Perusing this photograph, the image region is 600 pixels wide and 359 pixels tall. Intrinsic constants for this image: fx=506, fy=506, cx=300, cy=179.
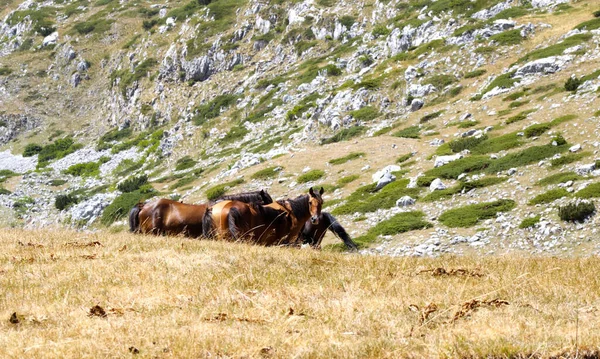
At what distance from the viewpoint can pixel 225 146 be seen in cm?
6869

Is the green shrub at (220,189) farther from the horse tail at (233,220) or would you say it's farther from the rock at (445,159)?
the horse tail at (233,220)

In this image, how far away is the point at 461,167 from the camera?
101ft

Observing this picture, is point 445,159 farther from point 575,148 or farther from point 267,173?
point 267,173

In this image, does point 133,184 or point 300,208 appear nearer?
point 300,208

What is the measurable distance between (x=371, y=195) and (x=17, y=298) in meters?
27.6

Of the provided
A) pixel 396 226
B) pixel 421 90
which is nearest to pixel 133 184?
pixel 421 90

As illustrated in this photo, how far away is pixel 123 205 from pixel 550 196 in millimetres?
38768

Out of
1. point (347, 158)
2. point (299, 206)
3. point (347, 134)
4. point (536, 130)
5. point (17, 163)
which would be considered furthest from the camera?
Answer: point (17, 163)

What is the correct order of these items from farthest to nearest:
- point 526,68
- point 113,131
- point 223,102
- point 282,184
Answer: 1. point 113,131
2. point 223,102
3. point 526,68
4. point 282,184

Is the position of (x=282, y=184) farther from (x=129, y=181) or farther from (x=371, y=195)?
(x=129, y=181)

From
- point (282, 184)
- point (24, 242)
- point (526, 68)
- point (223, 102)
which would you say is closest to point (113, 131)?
point (223, 102)

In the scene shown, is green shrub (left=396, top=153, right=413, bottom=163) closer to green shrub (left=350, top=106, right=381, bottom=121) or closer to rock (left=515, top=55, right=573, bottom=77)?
rock (left=515, top=55, right=573, bottom=77)

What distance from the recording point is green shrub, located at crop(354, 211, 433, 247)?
82.1 feet

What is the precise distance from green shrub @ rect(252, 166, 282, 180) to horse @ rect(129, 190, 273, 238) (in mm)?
26034
